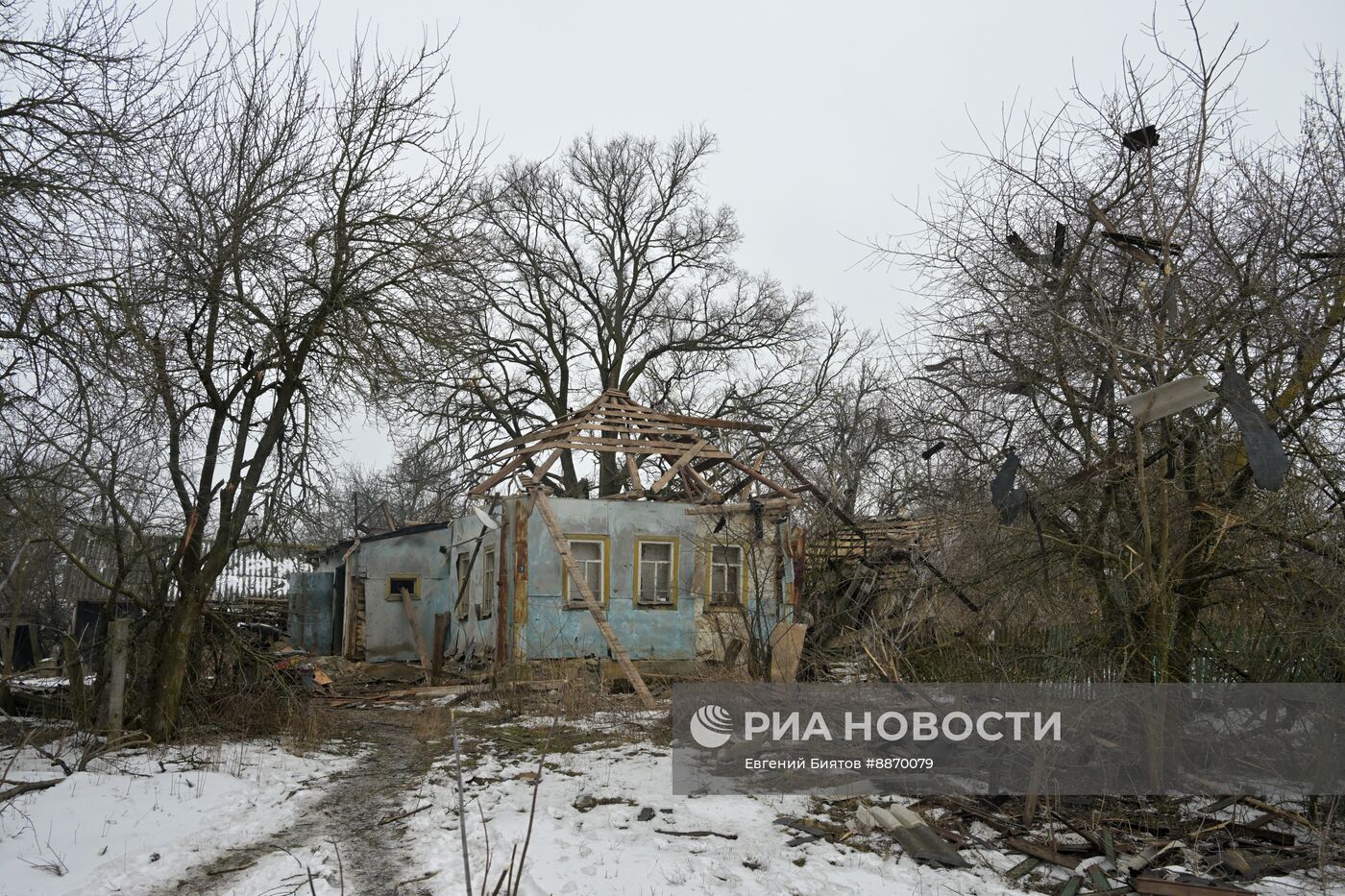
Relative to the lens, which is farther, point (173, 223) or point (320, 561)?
point (320, 561)

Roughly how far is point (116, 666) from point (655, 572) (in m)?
9.77

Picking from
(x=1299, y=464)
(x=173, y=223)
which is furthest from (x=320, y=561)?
(x=1299, y=464)

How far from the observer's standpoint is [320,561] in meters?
27.9

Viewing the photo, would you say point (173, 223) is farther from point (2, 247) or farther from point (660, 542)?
point (660, 542)

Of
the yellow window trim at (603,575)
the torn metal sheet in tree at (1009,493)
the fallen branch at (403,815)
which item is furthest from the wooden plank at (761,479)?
the fallen branch at (403,815)

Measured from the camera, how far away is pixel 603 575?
17.6m

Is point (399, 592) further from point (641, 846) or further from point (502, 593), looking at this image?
point (641, 846)

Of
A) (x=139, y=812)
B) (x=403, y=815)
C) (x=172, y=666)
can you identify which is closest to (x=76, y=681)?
(x=172, y=666)

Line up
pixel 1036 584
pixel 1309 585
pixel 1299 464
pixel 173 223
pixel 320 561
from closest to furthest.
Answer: pixel 1309 585
pixel 1299 464
pixel 1036 584
pixel 173 223
pixel 320 561

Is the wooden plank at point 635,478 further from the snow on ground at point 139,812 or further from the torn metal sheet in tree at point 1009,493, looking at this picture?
the torn metal sheet in tree at point 1009,493

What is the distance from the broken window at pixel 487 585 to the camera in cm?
1852

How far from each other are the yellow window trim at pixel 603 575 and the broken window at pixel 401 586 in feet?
24.2

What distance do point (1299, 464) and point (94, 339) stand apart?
9103 millimetres

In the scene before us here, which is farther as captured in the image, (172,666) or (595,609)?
(595,609)
